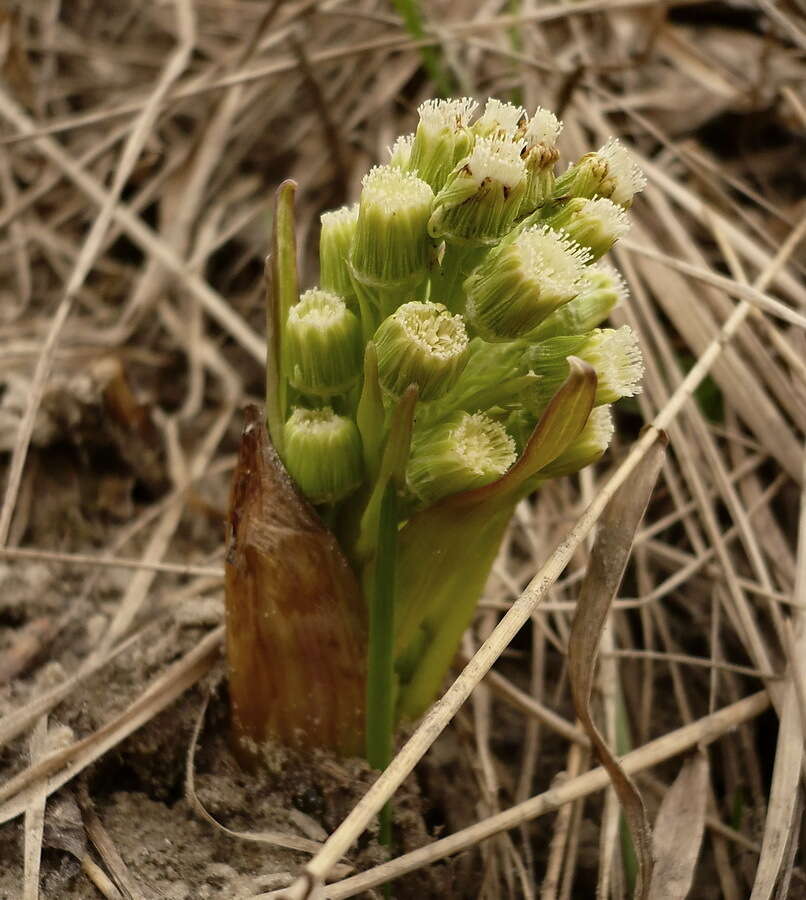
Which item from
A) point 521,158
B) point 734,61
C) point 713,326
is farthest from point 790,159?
point 521,158

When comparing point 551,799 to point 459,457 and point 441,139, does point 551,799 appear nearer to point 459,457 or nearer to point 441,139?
point 459,457

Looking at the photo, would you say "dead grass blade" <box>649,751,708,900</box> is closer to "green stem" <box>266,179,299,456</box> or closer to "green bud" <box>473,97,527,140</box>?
"green stem" <box>266,179,299,456</box>

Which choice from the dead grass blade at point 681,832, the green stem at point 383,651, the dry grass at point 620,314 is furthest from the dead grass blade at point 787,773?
the green stem at point 383,651

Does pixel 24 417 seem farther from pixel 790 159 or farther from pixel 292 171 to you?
pixel 790 159

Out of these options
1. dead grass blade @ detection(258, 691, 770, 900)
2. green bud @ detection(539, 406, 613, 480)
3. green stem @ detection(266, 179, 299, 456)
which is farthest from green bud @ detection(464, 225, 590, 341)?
dead grass blade @ detection(258, 691, 770, 900)

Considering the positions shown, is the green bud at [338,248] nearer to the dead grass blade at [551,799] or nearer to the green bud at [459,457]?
the green bud at [459,457]

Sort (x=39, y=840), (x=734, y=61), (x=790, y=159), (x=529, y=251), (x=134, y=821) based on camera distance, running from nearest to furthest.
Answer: (x=529, y=251)
(x=39, y=840)
(x=134, y=821)
(x=790, y=159)
(x=734, y=61)
